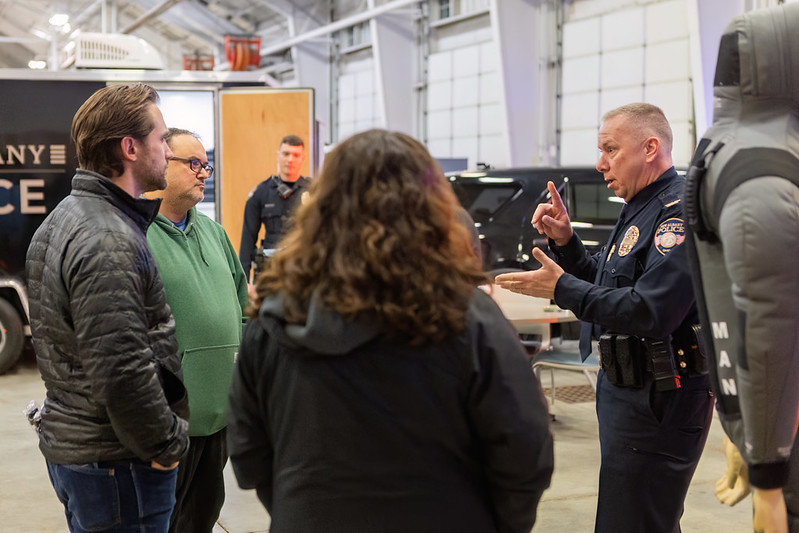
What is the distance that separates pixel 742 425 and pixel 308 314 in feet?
2.82

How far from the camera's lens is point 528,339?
19.5 ft

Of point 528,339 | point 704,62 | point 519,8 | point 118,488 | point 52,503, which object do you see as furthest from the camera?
point 519,8

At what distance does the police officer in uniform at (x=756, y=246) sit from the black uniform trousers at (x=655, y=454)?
692 mm

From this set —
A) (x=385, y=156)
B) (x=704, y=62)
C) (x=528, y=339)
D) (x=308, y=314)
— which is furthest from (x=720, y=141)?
(x=704, y=62)

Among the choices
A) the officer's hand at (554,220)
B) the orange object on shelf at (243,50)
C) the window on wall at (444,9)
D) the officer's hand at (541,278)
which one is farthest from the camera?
the window on wall at (444,9)

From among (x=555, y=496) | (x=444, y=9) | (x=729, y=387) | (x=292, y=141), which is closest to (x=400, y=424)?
(x=729, y=387)

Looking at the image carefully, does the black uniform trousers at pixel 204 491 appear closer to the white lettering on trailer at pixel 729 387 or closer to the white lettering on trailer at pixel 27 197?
the white lettering on trailer at pixel 729 387

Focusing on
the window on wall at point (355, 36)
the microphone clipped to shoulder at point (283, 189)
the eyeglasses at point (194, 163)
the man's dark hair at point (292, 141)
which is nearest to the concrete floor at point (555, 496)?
the eyeglasses at point (194, 163)

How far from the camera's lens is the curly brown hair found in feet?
4.48

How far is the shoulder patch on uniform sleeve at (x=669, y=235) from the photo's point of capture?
2.32 metres

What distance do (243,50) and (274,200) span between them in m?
3.81

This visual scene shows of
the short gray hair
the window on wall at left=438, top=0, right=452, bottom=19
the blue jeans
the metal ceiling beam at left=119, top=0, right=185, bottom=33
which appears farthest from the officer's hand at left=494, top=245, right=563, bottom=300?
the metal ceiling beam at left=119, top=0, right=185, bottom=33

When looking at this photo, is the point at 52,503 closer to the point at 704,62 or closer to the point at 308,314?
the point at 308,314

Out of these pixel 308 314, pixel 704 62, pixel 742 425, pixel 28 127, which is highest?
pixel 704 62
